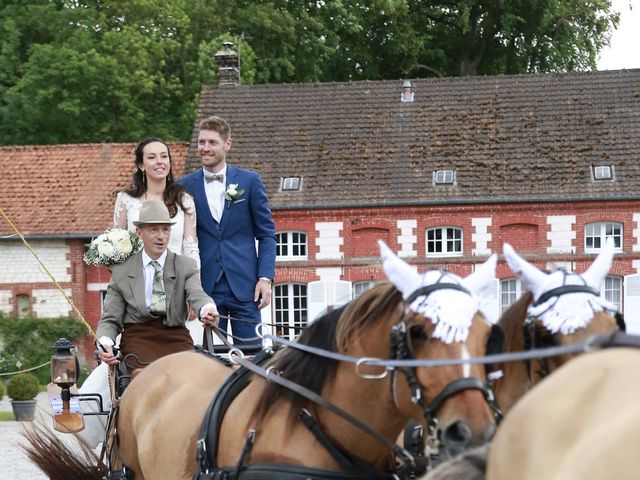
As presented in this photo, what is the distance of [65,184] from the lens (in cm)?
3588

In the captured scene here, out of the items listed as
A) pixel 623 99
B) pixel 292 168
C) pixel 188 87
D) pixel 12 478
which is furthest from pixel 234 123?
pixel 12 478

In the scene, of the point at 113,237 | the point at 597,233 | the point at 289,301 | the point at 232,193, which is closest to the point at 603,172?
the point at 597,233

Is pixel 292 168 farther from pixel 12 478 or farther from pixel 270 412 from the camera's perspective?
pixel 270 412

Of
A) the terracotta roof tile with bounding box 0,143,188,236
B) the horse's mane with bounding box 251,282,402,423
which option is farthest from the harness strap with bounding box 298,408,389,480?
the terracotta roof tile with bounding box 0,143,188,236

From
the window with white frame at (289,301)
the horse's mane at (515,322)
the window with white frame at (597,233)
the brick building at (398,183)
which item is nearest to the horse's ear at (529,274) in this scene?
the horse's mane at (515,322)

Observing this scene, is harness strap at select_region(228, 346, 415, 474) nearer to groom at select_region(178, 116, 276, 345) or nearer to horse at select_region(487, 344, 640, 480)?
horse at select_region(487, 344, 640, 480)

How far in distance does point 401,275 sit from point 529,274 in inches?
33.5

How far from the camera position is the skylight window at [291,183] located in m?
33.6

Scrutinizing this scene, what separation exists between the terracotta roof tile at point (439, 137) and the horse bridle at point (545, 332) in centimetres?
2816

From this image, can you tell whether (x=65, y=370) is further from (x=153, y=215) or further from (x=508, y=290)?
(x=508, y=290)

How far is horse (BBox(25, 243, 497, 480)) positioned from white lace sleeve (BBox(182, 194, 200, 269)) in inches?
68.5

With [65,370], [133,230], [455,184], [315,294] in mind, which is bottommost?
[315,294]

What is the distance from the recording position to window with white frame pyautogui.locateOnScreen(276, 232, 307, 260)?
33.8m

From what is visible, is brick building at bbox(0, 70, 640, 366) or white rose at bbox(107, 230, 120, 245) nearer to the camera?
white rose at bbox(107, 230, 120, 245)
